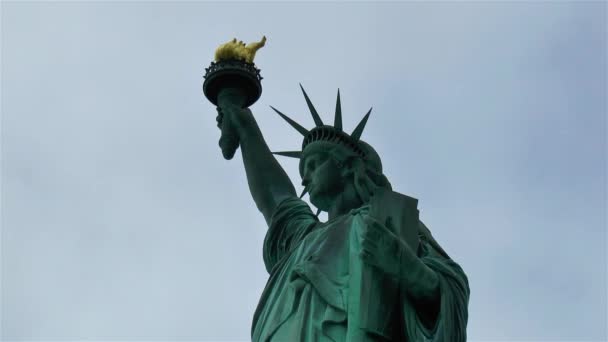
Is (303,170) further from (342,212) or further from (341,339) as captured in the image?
(341,339)

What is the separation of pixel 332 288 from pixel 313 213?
6.09 ft

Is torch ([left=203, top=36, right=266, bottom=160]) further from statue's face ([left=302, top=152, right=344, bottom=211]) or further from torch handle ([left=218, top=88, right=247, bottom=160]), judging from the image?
statue's face ([left=302, top=152, right=344, bottom=211])

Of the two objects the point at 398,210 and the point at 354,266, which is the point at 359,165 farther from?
the point at 354,266

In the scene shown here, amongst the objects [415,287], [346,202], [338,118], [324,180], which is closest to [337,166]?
[324,180]

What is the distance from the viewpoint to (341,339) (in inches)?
358

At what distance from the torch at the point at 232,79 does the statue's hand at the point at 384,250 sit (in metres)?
3.11

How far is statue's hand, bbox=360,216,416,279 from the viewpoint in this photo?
921 cm

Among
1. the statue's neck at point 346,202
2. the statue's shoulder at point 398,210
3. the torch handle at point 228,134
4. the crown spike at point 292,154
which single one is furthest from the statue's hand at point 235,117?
the statue's shoulder at point 398,210

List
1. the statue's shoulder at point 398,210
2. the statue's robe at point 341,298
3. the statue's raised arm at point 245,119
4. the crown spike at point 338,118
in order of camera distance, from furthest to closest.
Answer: the statue's raised arm at point 245,119 < the crown spike at point 338,118 < the statue's shoulder at point 398,210 < the statue's robe at point 341,298

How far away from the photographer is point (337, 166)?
1071cm

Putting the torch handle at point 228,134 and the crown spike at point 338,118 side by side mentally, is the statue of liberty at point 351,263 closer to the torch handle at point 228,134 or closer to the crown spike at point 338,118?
the crown spike at point 338,118

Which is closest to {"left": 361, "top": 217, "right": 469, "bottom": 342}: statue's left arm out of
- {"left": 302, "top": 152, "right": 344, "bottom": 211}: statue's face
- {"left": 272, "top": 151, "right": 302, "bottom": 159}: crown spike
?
{"left": 302, "top": 152, "right": 344, "bottom": 211}: statue's face

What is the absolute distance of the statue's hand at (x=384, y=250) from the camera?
9.21 metres

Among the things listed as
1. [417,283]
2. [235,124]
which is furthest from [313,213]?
[417,283]
